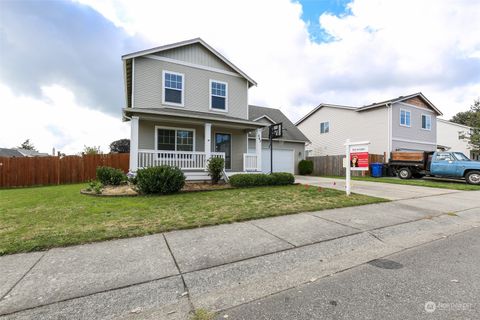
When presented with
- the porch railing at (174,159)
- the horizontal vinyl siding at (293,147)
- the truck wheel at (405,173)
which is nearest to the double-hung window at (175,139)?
the porch railing at (174,159)

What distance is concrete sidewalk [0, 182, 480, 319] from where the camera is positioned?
95.3 inches

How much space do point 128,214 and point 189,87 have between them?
8829 millimetres

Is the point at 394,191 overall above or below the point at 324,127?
below

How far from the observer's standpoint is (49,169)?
571 inches

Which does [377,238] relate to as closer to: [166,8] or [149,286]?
[149,286]

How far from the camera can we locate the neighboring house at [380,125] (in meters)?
20.3

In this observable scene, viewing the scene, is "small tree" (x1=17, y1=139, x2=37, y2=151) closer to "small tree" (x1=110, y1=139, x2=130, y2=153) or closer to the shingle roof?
the shingle roof

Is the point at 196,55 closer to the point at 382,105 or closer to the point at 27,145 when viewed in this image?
the point at 382,105

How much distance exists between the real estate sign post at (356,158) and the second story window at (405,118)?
51.1 ft

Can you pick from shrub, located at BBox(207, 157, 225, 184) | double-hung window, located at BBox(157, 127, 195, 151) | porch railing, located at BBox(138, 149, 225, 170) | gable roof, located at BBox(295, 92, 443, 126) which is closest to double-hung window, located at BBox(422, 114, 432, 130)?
gable roof, located at BBox(295, 92, 443, 126)

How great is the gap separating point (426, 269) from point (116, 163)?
17140 millimetres

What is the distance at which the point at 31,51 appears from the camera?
12.1 m

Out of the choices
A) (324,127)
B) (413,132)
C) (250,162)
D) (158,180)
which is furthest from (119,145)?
(413,132)

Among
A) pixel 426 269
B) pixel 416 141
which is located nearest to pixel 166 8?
pixel 426 269
